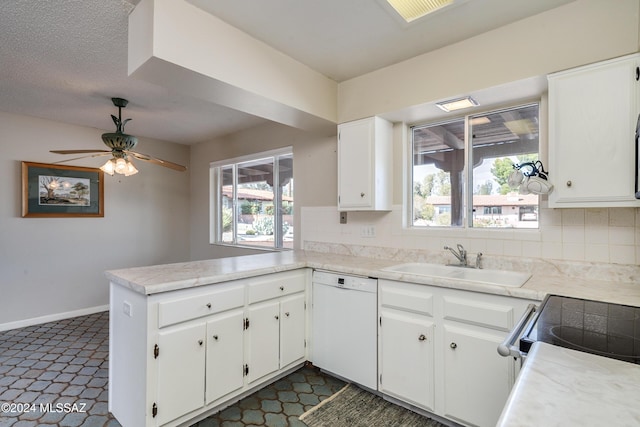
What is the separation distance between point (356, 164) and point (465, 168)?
0.88 metres

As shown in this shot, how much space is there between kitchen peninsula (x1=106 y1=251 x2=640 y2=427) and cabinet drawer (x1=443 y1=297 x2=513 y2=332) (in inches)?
3.0

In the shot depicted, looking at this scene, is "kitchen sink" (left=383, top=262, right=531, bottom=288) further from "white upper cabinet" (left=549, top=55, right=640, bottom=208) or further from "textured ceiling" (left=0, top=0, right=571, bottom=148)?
"textured ceiling" (left=0, top=0, right=571, bottom=148)

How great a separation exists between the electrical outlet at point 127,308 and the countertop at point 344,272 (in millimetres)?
112

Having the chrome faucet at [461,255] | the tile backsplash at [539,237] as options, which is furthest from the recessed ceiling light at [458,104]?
the chrome faucet at [461,255]

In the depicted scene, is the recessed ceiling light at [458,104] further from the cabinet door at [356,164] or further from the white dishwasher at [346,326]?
the white dishwasher at [346,326]

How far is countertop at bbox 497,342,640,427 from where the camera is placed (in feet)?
1.85

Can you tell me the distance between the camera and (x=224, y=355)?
206 centimetres

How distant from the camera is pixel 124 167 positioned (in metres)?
3.12

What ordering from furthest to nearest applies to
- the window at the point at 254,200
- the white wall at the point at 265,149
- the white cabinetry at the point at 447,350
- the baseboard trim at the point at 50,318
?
1. the window at the point at 254,200
2. the baseboard trim at the point at 50,318
3. the white wall at the point at 265,149
4. the white cabinetry at the point at 447,350

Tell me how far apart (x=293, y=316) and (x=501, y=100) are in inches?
87.9

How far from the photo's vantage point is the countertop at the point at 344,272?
1.64m

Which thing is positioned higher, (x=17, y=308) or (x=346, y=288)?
(x=346, y=288)

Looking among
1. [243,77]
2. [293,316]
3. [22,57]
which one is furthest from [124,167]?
[293,316]

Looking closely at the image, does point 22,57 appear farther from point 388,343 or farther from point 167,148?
point 388,343
